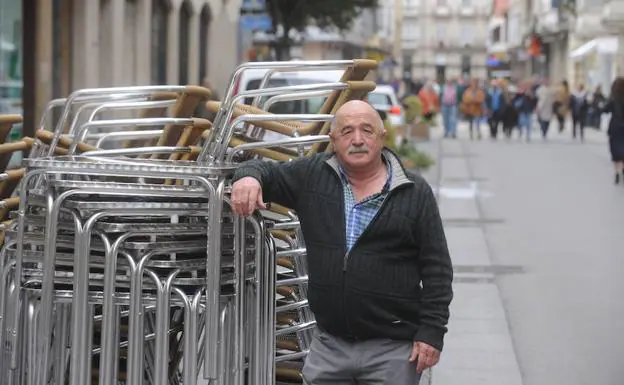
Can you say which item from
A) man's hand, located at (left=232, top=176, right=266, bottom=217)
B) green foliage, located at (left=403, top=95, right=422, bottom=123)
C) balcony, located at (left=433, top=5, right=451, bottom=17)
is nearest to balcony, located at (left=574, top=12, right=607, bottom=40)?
green foliage, located at (left=403, top=95, right=422, bottom=123)

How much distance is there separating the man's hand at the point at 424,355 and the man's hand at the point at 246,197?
0.69m

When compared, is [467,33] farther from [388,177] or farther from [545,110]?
[388,177]

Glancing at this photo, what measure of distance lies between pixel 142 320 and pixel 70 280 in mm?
334

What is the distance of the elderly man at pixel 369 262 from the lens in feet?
15.2

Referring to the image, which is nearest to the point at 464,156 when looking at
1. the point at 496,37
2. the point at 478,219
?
the point at 478,219

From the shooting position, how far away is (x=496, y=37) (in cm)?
13375

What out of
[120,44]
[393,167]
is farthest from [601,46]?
[393,167]

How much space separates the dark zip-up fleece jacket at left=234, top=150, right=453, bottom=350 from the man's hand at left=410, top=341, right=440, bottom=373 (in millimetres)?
21

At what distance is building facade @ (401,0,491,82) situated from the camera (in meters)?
148

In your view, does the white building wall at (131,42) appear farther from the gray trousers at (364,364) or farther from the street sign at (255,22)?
the gray trousers at (364,364)

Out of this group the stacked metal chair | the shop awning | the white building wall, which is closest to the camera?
the stacked metal chair

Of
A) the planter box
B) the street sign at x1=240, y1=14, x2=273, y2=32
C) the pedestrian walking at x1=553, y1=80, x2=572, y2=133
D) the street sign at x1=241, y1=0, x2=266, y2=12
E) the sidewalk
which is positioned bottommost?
the planter box

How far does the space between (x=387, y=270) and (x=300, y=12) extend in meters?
35.4

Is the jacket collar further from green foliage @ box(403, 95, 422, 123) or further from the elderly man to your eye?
green foliage @ box(403, 95, 422, 123)
